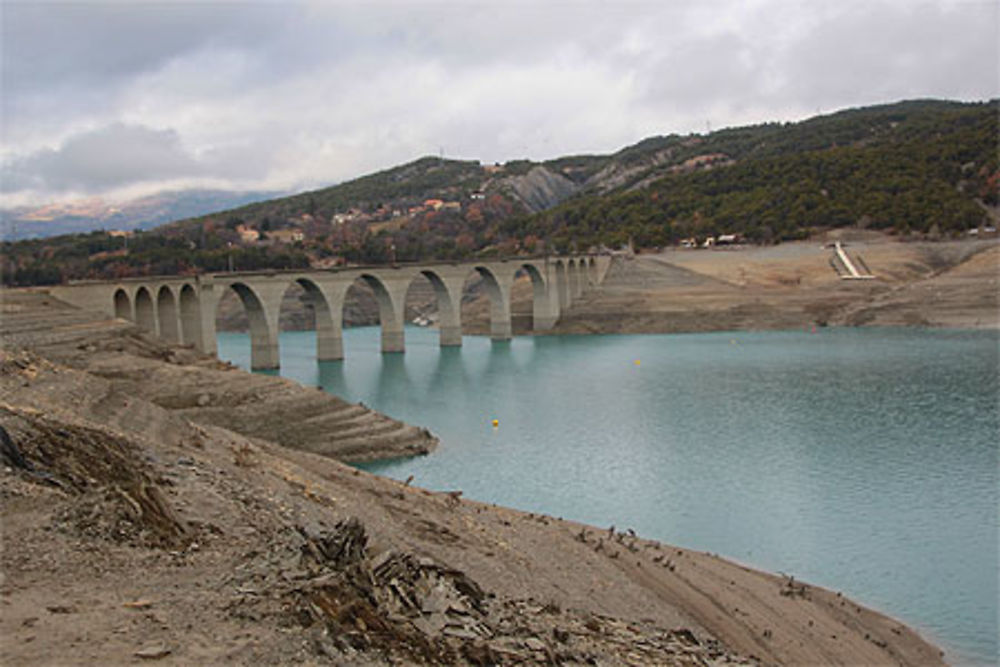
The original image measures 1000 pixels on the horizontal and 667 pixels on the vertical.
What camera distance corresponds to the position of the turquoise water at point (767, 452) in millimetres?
18562

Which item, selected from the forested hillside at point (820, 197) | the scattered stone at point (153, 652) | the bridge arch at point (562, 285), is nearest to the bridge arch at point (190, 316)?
the bridge arch at point (562, 285)

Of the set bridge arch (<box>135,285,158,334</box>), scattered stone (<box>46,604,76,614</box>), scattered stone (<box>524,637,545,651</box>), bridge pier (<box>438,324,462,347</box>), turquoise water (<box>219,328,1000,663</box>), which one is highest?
bridge arch (<box>135,285,158,334</box>)

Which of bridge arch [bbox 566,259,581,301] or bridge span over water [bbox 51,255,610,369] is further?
bridge arch [bbox 566,259,581,301]

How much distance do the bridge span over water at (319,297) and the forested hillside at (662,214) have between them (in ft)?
43.4

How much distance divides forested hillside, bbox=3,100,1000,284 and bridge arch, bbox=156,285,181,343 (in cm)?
1521

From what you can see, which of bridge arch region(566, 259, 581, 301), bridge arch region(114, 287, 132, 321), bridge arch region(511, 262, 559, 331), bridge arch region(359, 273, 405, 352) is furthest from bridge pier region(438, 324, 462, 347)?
bridge arch region(114, 287, 132, 321)

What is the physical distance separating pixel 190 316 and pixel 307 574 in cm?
4390

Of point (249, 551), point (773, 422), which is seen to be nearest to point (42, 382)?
point (249, 551)

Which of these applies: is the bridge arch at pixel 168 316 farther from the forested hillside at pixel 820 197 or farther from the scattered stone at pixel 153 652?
the forested hillside at pixel 820 197

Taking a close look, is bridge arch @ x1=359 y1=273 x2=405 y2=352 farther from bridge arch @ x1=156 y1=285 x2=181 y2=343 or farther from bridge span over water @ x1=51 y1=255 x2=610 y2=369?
bridge arch @ x1=156 y1=285 x2=181 y2=343

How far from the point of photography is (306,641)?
293 inches

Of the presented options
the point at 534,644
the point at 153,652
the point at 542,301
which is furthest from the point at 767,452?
the point at 542,301

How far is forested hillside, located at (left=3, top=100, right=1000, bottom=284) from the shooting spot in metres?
82.5

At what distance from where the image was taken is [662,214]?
109875 millimetres
